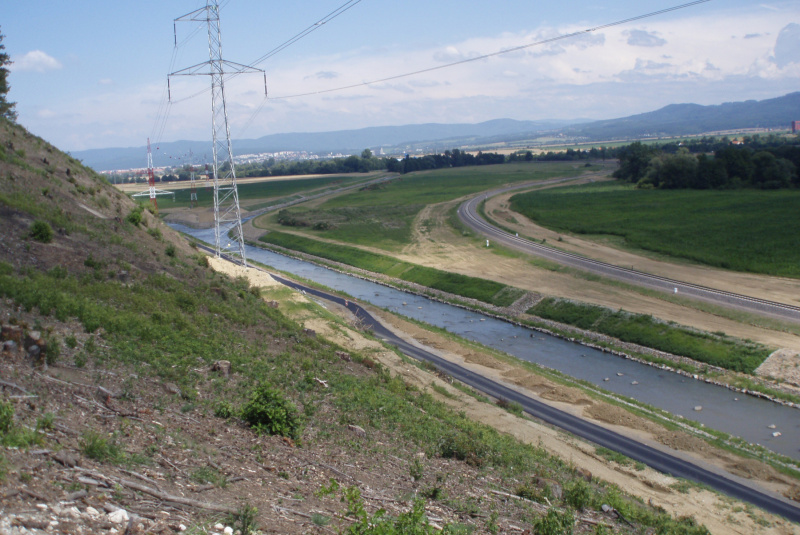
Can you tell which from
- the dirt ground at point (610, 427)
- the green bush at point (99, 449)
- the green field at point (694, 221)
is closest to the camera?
the green bush at point (99, 449)

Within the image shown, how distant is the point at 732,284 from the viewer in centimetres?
4750

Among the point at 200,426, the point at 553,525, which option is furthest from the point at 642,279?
the point at 200,426

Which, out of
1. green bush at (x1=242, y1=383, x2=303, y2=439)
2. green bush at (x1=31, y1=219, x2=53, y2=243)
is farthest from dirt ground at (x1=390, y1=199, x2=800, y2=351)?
green bush at (x1=31, y1=219, x2=53, y2=243)

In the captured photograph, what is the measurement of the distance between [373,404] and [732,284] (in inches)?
1626

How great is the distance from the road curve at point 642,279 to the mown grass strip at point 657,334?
21.0 feet

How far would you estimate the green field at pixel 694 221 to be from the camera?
2151 inches

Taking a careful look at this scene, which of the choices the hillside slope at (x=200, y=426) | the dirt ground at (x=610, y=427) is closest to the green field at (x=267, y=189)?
the dirt ground at (x=610, y=427)

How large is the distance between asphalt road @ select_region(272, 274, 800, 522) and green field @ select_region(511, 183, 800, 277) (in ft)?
108

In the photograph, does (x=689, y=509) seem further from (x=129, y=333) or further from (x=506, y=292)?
(x=506, y=292)

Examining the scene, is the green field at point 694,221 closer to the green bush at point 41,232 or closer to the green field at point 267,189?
the green bush at point 41,232

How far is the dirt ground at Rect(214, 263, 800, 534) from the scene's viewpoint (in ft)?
61.3

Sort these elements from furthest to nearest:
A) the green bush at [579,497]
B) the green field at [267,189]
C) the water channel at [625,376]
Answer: the green field at [267,189] < the water channel at [625,376] < the green bush at [579,497]

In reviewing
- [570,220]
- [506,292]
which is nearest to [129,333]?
[506,292]

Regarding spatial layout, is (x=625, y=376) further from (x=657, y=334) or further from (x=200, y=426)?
(x=200, y=426)
